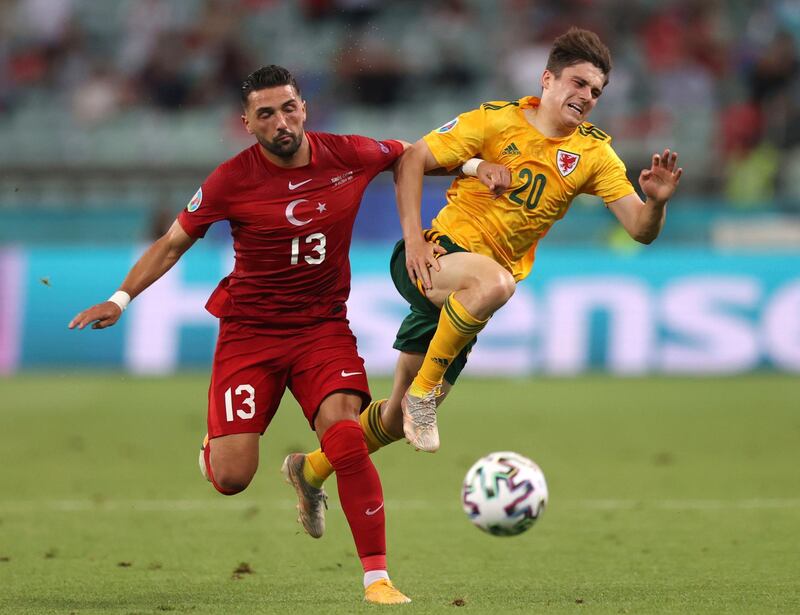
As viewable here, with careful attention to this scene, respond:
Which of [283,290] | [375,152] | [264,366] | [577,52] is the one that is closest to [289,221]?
[283,290]

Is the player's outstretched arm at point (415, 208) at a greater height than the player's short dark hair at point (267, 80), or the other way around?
the player's short dark hair at point (267, 80)

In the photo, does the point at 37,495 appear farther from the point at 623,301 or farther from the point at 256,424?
the point at 623,301

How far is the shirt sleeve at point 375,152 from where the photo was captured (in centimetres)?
689

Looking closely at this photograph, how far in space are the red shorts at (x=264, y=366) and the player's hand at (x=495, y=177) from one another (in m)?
0.95

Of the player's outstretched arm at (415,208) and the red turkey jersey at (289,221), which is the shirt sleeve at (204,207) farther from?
the player's outstretched arm at (415,208)

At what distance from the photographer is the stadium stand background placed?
17.5m

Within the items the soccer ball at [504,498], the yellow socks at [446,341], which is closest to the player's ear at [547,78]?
the yellow socks at [446,341]

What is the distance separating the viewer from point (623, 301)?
15625 millimetres

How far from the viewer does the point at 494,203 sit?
7117mm

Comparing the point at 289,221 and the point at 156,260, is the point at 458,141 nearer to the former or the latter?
the point at 289,221

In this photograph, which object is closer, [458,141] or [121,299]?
[121,299]

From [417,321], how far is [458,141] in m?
0.95

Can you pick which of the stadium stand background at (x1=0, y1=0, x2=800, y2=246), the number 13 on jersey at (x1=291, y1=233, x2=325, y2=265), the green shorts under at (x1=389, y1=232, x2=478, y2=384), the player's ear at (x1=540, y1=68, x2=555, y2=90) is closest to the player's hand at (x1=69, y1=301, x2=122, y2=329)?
the number 13 on jersey at (x1=291, y1=233, x2=325, y2=265)

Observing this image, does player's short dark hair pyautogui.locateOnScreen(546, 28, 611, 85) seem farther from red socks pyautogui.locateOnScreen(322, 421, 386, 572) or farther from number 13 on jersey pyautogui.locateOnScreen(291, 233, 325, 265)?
red socks pyautogui.locateOnScreen(322, 421, 386, 572)
